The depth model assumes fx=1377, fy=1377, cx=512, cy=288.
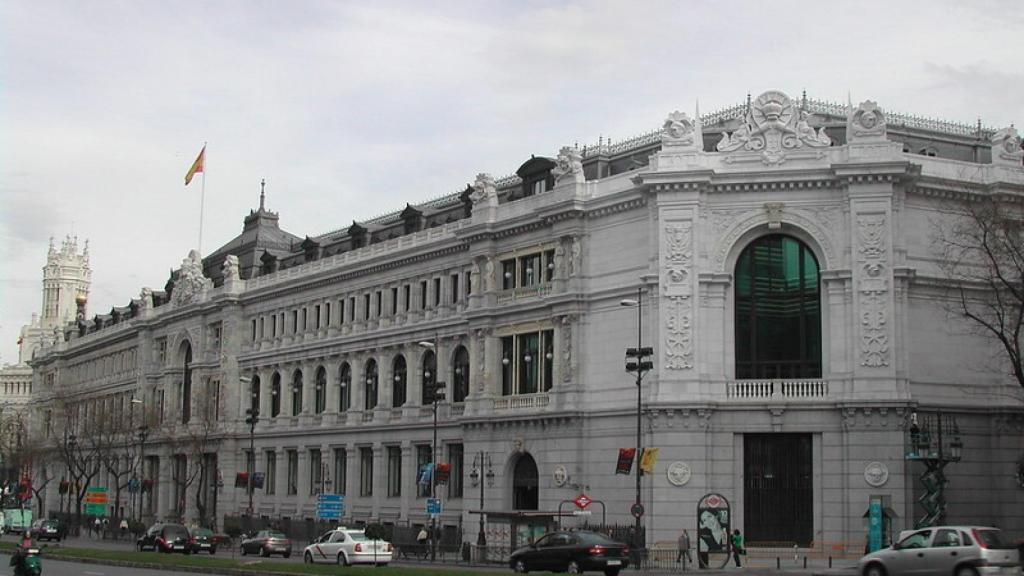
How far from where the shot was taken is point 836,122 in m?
66.0

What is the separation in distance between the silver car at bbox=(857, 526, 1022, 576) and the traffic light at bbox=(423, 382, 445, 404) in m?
32.2

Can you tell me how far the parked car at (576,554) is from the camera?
1823 inches

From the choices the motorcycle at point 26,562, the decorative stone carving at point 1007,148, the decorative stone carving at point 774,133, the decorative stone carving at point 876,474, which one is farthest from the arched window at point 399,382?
the motorcycle at point 26,562

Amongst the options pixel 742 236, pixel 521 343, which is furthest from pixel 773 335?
pixel 521 343

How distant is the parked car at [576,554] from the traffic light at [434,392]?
18824mm

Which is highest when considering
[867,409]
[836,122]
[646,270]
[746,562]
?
[836,122]

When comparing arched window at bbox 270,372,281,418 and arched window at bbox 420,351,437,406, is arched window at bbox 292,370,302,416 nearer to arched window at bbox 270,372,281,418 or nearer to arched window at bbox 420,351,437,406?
arched window at bbox 270,372,281,418

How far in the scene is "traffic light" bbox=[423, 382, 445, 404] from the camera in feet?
222

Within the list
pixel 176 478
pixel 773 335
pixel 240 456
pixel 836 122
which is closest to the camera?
pixel 773 335

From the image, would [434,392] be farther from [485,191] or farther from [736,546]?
[736,546]

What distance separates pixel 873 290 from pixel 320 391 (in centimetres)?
4483

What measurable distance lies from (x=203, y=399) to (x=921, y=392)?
61257mm

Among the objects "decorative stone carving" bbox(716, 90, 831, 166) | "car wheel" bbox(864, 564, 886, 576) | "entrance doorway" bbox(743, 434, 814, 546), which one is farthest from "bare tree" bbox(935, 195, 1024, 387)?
"car wheel" bbox(864, 564, 886, 576)

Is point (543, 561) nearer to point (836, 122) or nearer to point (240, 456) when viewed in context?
point (836, 122)
